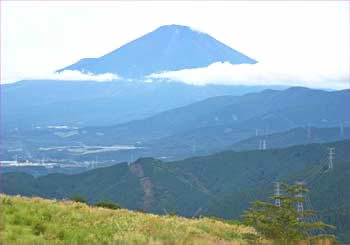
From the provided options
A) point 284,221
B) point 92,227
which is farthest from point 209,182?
point 92,227

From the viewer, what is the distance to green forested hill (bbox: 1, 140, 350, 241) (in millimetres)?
97812

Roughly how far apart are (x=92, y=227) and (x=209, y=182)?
119 m

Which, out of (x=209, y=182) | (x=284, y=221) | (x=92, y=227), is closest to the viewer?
(x=92, y=227)

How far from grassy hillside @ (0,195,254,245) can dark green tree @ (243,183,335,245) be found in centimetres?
43

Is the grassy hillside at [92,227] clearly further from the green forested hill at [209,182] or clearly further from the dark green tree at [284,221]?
the green forested hill at [209,182]

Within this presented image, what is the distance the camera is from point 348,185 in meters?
95.0

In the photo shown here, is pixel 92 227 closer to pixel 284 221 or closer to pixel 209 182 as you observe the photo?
pixel 284 221

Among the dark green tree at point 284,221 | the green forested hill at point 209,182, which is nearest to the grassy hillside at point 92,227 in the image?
the dark green tree at point 284,221

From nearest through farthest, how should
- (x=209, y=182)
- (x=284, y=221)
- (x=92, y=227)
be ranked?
(x=92, y=227), (x=284, y=221), (x=209, y=182)

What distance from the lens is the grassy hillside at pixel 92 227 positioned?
33.2 ft

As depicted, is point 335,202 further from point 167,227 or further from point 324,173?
point 167,227

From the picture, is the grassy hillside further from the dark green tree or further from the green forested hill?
the green forested hill

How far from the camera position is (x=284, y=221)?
13.1 meters

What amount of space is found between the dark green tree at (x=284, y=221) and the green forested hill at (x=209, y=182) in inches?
2732
